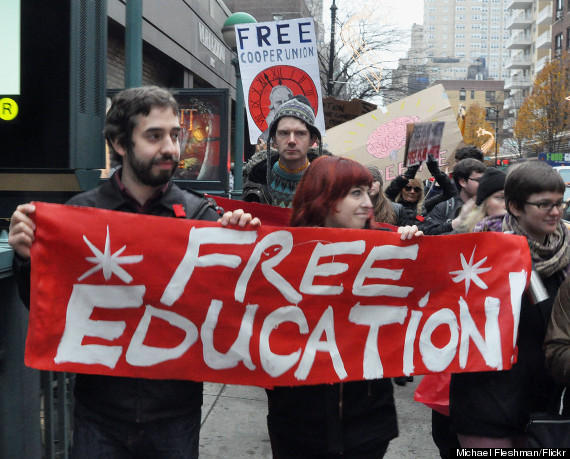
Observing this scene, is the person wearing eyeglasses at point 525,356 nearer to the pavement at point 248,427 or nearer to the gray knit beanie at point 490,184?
the gray knit beanie at point 490,184

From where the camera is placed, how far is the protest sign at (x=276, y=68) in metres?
6.50

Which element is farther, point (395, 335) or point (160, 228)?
point (395, 335)

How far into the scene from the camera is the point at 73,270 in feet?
8.41

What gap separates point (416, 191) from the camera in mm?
7320

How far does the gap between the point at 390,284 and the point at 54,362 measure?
1.35 meters

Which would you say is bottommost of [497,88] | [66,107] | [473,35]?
[66,107]

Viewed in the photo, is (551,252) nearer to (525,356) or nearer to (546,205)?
(546,205)

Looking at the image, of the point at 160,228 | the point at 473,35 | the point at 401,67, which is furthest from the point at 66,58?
the point at 473,35

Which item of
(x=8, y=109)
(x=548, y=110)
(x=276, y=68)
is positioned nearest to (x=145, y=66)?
(x=276, y=68)

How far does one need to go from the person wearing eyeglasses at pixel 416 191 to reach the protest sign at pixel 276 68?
48.3 inches

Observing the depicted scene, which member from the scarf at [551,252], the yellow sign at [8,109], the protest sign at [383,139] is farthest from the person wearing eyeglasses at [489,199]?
the protest sign at [383,139]

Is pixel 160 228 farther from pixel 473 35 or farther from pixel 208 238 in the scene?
pixel 473 35

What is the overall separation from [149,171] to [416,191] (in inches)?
204

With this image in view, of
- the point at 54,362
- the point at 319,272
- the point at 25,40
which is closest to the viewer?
the point at 54,362
